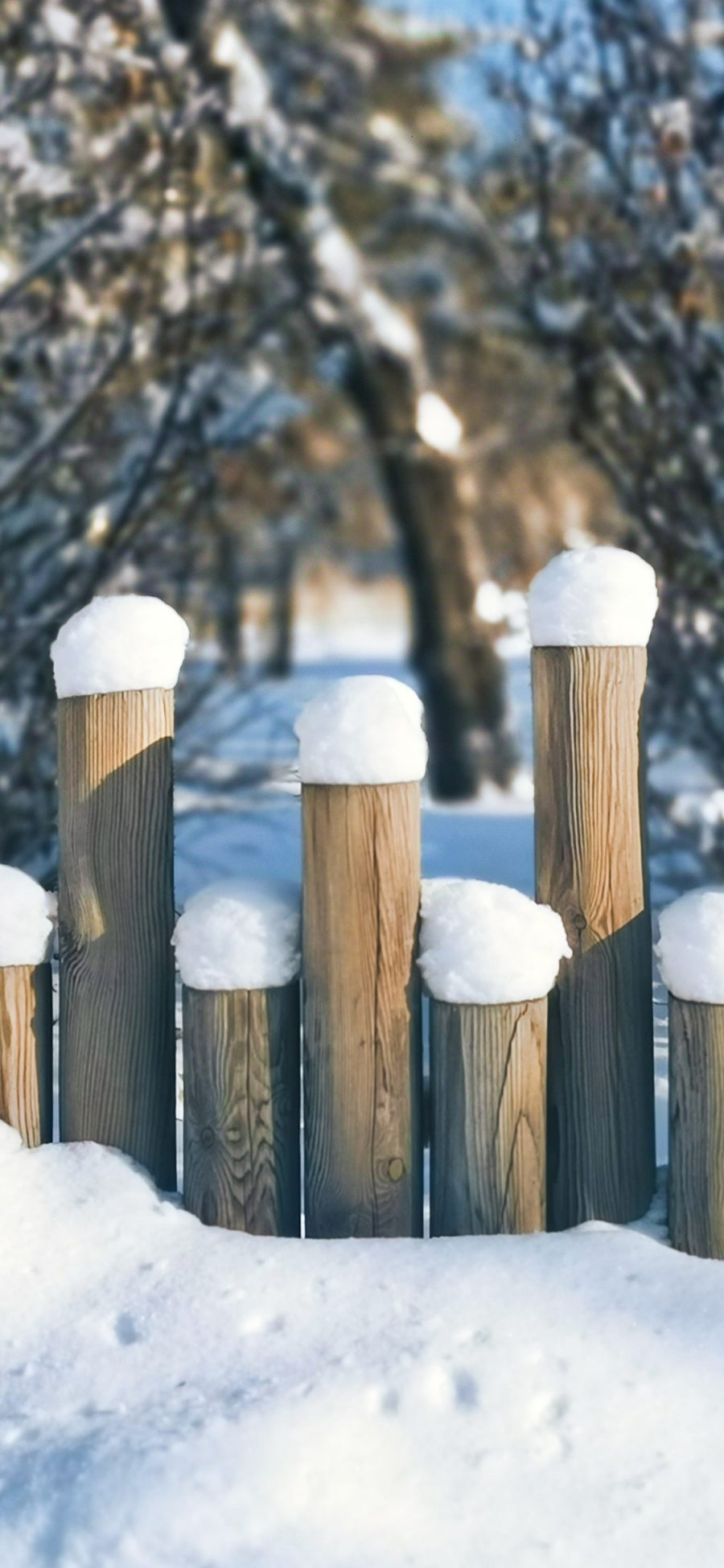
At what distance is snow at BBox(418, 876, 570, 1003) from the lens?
207cm

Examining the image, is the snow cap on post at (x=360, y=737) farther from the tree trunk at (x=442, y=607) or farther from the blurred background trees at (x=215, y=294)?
the tree trunk at (x=442, y=607)

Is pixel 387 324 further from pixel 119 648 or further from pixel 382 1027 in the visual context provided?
pixel 382 1027

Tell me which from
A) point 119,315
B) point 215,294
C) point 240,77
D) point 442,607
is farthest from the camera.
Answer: point 442,607

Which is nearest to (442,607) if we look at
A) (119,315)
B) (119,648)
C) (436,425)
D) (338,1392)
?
(436,425)

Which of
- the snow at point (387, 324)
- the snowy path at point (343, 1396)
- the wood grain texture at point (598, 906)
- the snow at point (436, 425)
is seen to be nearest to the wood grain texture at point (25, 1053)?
the snowy path at point (343, 1396)

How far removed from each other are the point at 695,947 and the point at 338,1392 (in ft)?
2.26

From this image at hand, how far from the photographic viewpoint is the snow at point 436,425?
A: 7.95 metres

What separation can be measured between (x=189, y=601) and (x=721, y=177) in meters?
1.98

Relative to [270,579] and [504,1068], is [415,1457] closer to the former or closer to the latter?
[504,1068]

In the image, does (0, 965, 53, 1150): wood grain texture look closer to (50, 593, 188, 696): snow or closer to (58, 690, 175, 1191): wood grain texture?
(58, 690, 175, 1191): wood grain texture

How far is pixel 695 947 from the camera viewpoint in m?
2.05

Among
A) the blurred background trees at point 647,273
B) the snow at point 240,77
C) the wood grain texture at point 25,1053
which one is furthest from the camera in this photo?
the snow at point 240,77

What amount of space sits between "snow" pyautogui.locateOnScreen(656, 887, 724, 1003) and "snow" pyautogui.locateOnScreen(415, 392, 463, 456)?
242 inches

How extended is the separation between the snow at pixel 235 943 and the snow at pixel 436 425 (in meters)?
6.09
